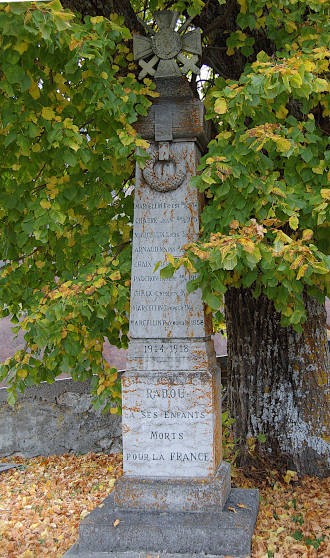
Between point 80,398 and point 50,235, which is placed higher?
point 50,235

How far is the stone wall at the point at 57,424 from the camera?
7137 mm

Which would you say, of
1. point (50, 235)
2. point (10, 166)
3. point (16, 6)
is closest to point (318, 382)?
point (50, 235)

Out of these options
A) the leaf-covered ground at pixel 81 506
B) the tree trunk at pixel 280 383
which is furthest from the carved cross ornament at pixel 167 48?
the leaf-covered ground at pixel 81 506

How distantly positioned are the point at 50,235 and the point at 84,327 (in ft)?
2.83

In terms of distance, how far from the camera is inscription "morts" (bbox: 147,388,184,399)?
403 centimetres

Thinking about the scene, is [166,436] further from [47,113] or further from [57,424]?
[57,424]

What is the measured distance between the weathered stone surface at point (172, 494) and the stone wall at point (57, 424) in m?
3.16

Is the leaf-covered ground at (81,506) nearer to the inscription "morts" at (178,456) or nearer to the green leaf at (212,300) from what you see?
the inscription "morts" at (178,456)

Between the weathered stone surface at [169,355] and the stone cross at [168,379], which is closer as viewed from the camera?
the stone cross at [168,379]

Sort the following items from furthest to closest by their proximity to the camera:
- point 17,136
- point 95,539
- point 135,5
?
point 135,5
point 17,136
point 95,539

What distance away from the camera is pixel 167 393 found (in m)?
4.04

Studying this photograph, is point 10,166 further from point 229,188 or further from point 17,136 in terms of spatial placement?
point 229,188

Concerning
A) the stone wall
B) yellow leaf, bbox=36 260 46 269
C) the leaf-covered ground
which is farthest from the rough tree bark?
the stone wall

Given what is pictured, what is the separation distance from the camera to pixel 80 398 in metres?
7.16
